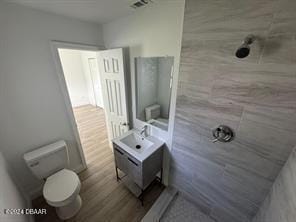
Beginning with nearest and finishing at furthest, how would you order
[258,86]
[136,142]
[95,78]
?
[258,86]
[136,142]
[95,78]

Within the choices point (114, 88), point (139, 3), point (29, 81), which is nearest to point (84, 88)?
point (114, 88)

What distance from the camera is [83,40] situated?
5.81 ft

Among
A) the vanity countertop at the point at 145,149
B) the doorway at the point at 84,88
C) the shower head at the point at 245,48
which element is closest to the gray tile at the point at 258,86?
the shower head at the point at 245,48

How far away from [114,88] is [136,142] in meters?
0.95

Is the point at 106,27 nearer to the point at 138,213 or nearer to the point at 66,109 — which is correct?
the point at 66,109

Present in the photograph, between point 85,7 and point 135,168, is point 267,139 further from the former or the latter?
point 85,7

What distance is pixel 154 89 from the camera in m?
1.66

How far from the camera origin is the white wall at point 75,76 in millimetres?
4520

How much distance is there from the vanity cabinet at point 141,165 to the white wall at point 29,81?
1001 millimetres

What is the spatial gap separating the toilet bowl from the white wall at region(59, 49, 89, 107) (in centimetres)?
407

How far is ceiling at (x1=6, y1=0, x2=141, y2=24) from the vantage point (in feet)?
3.98

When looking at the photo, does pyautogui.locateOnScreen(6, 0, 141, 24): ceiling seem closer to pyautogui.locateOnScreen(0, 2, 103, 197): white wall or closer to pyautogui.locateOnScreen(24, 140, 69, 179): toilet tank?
pyautogui.locateOnScreen(0, 2, 103, 197): white wall

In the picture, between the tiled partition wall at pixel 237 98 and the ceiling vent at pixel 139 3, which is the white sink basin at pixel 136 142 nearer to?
the tiled partition wall at pixel 237 98

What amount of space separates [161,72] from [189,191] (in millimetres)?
1609
